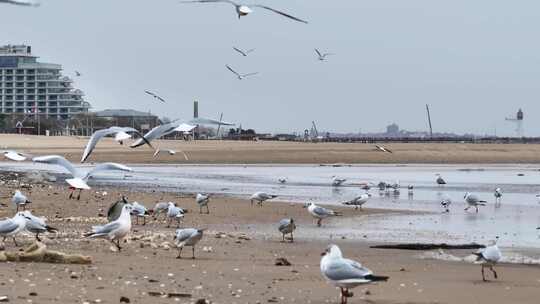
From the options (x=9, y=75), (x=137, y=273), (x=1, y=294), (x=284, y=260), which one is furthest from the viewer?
(x=9, y=75)

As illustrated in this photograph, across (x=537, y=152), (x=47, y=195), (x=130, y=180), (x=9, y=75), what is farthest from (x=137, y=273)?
(x=9, y=75)

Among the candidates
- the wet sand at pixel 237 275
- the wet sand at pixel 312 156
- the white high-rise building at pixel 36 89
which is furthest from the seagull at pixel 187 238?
the white high-rise building at pixel 36 89

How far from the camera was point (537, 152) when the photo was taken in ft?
229

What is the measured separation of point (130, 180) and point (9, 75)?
453 ft

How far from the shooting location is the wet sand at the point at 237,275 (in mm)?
9312

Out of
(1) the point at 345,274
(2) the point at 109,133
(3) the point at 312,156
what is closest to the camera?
(1) the point at 345,274

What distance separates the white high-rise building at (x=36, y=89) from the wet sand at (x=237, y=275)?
14757cm

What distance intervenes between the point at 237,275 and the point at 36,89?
513 ft

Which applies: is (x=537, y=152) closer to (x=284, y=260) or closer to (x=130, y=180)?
(x=130, y=180)

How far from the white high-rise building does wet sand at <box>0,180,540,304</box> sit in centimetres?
14757

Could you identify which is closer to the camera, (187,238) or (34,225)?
(187,238)

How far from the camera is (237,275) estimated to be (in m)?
10.9

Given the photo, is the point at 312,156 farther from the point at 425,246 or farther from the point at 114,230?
the point at 114,230

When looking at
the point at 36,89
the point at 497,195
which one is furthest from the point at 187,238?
the point at 36,89
